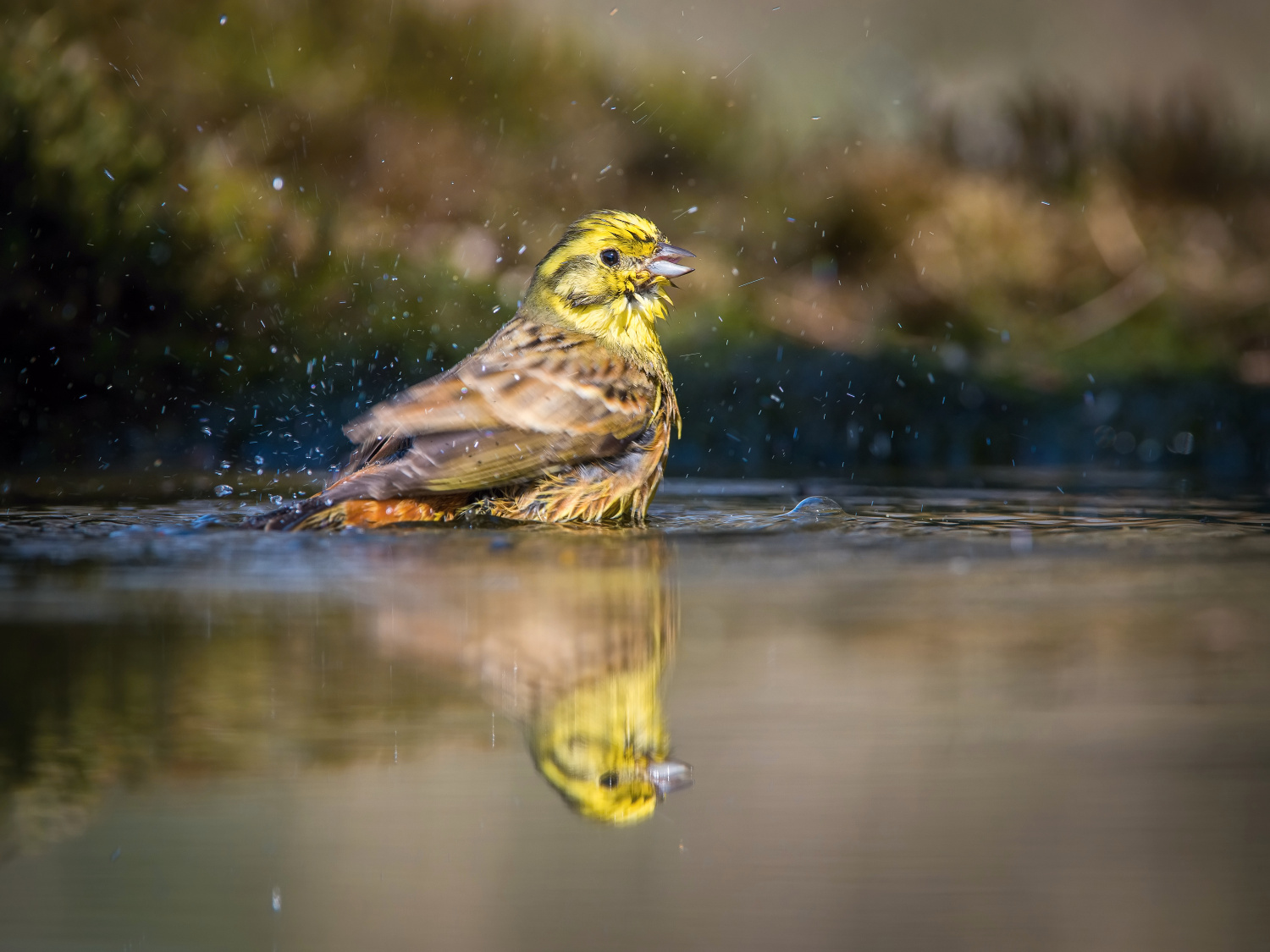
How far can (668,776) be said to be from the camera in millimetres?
2566

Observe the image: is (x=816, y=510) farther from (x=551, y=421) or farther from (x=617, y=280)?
(x=617, y=280)

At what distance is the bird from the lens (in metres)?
5.05

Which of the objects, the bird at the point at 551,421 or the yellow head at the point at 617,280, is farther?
the yellow head at the point at 617,280

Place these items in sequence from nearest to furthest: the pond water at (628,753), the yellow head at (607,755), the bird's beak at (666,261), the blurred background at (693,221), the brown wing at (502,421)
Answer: the pond water at (628,753) < the yellow head at (607,755) < the brown wing at (502,421) < the bird's beak at (666,261) < the blurred background at (693,221)

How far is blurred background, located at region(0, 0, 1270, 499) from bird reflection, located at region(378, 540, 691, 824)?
2679 millimetres

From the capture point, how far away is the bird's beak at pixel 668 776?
254 centimetres

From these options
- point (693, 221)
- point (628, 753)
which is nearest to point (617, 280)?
point (628, 753)

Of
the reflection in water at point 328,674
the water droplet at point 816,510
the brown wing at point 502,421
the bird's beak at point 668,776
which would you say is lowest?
the bird's beak at point 668,776

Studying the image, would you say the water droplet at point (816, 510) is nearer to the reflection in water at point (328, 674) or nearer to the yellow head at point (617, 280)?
the yellow head at point (617, 280)

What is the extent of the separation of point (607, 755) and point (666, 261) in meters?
3.78

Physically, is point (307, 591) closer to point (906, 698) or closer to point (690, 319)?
point (906, 698)

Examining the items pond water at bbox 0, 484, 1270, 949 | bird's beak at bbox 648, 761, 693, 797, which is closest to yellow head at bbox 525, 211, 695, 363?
pond water at bbox 0, 484, 1270, 949

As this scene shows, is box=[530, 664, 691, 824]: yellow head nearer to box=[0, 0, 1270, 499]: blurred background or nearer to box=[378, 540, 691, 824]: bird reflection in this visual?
box=[378, 540, 691, 824]: bird reflection

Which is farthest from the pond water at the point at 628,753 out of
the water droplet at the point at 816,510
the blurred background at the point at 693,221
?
the blurred background at the point at 693,221
